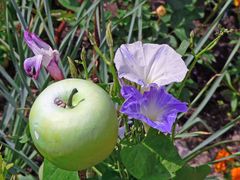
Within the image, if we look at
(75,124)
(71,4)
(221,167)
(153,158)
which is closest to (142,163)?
A: (153,158)

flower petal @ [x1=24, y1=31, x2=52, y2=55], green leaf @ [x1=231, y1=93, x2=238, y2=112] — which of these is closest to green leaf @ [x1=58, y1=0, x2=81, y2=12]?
green leaf @ [x1=231, y1=93, x2=238, y2=112]

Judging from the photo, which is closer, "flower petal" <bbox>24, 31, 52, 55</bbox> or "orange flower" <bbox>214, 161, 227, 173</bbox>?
"flower petal" <bbox>24, 31, 52, 55</bbox>

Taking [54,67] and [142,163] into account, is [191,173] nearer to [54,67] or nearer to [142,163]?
[142,163]

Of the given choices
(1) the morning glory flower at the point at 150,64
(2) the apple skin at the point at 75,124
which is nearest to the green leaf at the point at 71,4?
(1) the morning glory flower at the point at 150,64

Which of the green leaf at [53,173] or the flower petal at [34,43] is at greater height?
the flower petal at [34,43]

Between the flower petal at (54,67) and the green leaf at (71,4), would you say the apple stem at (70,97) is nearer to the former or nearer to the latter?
the flower petal at (54,67)

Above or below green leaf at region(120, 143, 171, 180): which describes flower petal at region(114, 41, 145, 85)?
above

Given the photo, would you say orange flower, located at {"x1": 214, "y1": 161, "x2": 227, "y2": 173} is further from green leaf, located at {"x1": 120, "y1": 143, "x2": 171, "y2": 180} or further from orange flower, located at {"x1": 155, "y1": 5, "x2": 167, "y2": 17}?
green leaf, located at {"x1": 120, "y1": 143, "x2": 171, "y2": 180}
